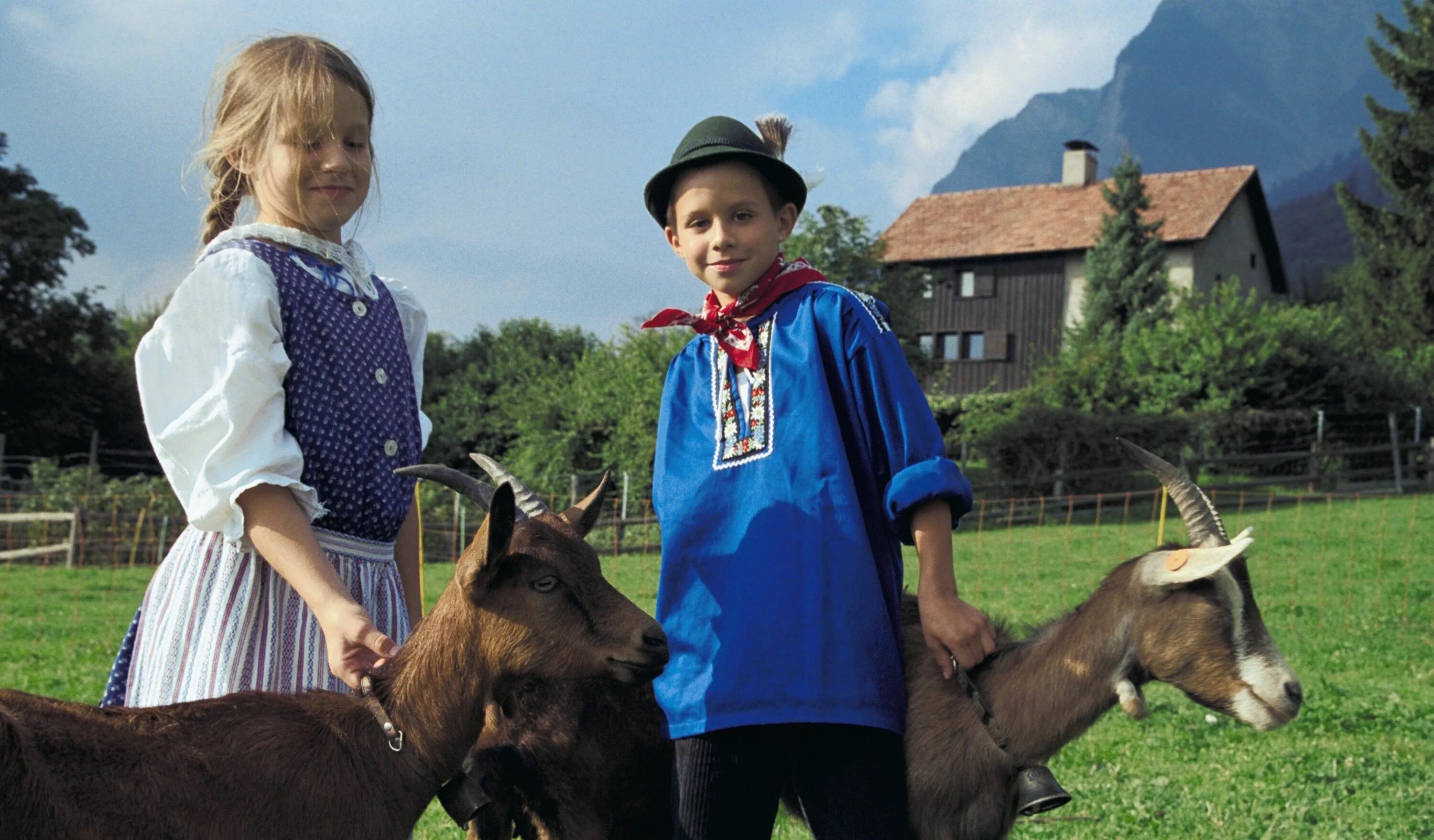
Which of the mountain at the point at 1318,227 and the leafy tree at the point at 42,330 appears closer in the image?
the leafy tree at the point at 42,330

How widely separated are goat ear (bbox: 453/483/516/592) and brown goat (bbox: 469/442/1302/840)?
1058 millimetres

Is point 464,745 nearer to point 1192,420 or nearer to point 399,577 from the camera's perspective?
point 399,577

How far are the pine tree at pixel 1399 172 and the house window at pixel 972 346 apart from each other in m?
11.1

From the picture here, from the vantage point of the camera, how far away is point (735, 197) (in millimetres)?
2869

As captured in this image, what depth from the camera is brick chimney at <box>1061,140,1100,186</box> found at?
40.6m

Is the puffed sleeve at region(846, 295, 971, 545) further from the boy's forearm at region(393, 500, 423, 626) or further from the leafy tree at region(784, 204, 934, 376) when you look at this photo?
the leafy tree at region(784, 204, 934, 376)

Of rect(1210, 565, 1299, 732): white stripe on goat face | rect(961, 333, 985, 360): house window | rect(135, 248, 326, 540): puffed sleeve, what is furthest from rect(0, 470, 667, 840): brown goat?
rect(961, 333, 985, 360): house window

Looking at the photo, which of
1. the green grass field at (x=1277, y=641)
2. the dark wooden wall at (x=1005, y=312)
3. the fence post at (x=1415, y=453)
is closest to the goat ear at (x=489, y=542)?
the green grass field at (x=1277, y=641)

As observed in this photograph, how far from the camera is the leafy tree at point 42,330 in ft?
98.6

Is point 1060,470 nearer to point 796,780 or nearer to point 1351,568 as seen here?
point 1351,568

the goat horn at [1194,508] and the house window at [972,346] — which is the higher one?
the house window at [972,346]

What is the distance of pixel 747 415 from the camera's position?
290 centimetres

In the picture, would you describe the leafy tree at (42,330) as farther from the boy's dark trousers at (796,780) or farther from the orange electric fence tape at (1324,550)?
the boy's dark trousers at (796,780)

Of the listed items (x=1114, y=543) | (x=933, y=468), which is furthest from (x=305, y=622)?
(x=1114, y=543)
